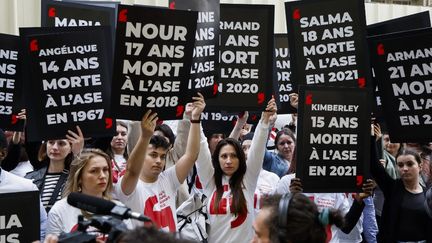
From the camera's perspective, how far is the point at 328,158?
5.51 meters

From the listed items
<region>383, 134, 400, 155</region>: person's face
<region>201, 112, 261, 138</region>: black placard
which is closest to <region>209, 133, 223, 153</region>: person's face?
<region>201, 112, 261, 138</region>: black placard

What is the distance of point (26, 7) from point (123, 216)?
10685 mm

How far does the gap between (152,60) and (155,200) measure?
35.5 inches

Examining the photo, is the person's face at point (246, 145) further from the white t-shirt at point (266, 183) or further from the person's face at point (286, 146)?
the white t-shirt at point (266, 183)

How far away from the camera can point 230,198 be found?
5.42m

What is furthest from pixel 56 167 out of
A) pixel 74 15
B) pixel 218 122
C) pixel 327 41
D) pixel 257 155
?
pixel 327 41

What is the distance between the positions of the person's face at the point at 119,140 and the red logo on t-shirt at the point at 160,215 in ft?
5.52

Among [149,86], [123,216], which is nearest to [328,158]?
[149,86]

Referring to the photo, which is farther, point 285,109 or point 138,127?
point 285,109

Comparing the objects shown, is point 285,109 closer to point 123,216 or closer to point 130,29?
point 130,29

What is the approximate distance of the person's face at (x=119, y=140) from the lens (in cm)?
643

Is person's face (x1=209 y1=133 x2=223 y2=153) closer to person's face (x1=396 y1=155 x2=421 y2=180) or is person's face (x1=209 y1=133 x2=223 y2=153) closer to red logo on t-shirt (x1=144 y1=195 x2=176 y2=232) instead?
person's face (x1=396 y1=155 x2=421 y2=180)

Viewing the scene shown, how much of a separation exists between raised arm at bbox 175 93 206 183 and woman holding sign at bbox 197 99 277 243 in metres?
0.32

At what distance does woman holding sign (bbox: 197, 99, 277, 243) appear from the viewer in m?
5.33
